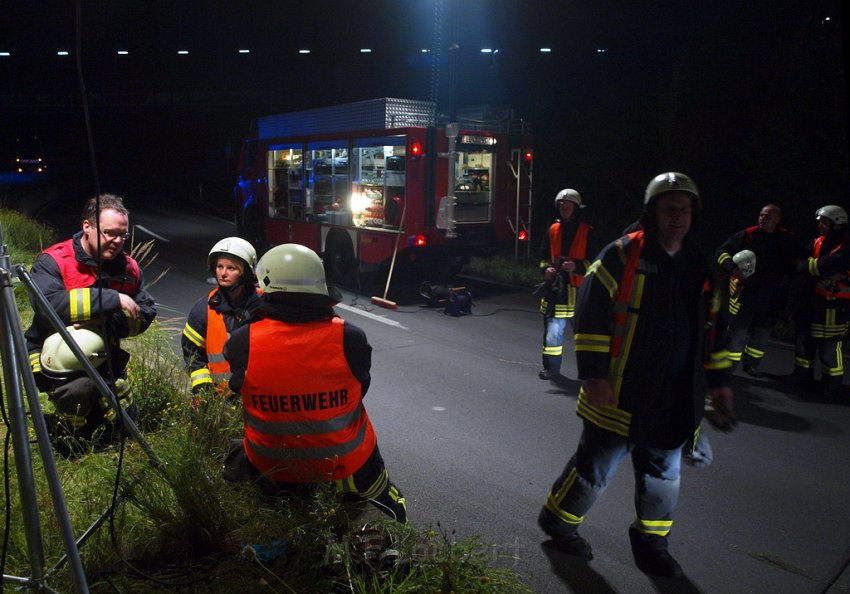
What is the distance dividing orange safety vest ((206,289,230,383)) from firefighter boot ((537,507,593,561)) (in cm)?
204

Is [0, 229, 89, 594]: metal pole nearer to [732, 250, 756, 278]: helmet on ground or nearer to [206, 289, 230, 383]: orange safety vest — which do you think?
[206, 289, 230, 383]: orange safety vest

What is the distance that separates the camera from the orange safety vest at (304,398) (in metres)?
2.82

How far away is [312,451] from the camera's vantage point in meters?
2.90

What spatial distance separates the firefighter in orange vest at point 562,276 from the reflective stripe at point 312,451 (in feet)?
13.5

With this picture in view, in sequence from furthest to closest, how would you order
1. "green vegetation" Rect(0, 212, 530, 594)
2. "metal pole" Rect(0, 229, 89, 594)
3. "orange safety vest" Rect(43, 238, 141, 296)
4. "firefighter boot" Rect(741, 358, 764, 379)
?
"firefighter boot" Rect(741, 358, 764, 379) < "orange safety vest" Rect(43, 238, 141, 296) < "green vegetation" Rect(0, 212, 530, 594) < "metal pole" Rect(0, 229, 89, 594)

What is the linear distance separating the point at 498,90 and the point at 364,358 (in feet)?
58.0

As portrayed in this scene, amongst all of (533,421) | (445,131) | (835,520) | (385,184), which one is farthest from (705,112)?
(835,520)

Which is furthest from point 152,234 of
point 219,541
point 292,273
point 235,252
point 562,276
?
point 292,273

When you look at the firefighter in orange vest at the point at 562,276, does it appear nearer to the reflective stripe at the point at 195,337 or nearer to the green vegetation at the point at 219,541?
the green vegetation at the point at 219,541

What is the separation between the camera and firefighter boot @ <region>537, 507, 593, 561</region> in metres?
3.63

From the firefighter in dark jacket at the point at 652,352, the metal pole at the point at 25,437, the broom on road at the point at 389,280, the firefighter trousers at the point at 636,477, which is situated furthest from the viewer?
the broom on road at the point at 389,280

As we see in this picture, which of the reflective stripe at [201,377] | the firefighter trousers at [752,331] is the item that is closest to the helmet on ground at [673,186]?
the reflective stripe at [201,377]

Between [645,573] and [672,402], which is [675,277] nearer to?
[672,402]

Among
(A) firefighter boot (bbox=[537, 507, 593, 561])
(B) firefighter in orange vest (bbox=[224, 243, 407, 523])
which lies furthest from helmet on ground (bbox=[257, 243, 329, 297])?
(A) firefighter boot (bbox=[537, 507, 593, 561])
